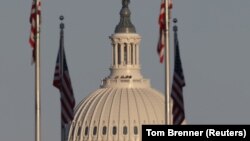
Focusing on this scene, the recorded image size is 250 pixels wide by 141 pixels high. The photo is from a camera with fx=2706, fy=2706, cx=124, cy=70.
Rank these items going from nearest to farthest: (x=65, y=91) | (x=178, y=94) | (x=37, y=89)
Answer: (x=37, y=89) → (x=178, y=94) → (x=65, y=91)

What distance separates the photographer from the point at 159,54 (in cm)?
14625

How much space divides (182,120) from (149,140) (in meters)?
A: 18.0

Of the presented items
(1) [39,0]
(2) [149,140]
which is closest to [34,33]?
(1) [39,0]

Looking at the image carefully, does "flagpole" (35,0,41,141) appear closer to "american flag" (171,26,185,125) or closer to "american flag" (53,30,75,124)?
"american flag" (171,26,185,125)

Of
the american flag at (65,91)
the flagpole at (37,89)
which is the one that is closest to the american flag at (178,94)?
the flagpole at (37,89)

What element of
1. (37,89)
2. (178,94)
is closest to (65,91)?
(178,94)

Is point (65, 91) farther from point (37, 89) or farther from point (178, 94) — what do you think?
point (37, 89)

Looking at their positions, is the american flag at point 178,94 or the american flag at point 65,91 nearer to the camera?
the american flag at point 178,94

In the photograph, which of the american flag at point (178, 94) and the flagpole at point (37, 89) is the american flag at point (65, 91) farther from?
the flagpole at point (37, 89)

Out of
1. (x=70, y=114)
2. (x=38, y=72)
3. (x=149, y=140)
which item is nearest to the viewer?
(x=149, y=140)

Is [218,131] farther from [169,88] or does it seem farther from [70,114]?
[70,114]

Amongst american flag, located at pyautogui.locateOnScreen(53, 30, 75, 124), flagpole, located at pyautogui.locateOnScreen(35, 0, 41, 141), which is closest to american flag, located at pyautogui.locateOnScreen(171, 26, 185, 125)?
flagpole, located at pyautogui.locateOnScreen(35, 0, 41, 141)

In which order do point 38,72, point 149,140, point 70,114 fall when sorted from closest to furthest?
point 149,140
point 38,72
point 70,114

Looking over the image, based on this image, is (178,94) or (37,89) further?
(178,94)
